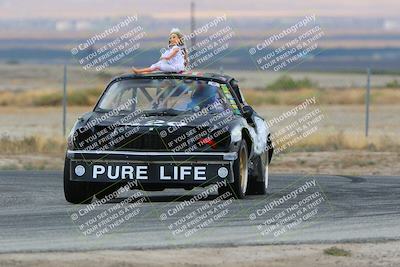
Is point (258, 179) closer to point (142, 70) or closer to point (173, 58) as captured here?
point (173, 58)

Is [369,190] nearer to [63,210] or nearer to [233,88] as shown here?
[233,88]

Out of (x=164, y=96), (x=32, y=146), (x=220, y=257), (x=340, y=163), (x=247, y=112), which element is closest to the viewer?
(x=220, y=257)

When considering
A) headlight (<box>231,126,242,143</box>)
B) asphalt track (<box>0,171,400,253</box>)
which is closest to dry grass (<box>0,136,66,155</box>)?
asphalt track (<box>0,171,400,253</box>)

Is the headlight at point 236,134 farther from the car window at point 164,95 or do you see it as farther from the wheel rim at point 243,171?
the car window at point 164,95

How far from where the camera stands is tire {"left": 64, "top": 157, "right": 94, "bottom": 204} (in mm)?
15859

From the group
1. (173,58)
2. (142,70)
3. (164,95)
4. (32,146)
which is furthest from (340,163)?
(164,95)

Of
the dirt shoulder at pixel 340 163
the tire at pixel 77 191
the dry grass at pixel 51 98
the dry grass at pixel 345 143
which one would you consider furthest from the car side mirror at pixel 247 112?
the dry grass at pixel 51 98

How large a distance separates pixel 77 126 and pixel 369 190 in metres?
4.56

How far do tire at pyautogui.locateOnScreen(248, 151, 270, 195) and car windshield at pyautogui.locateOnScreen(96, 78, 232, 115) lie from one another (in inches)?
38.0

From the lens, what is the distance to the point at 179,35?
59.3 ft

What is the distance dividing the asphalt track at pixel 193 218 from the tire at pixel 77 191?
17 cm

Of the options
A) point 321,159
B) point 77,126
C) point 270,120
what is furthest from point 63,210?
point 270,120

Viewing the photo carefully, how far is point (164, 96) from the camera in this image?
16.9m

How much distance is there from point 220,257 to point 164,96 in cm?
547
